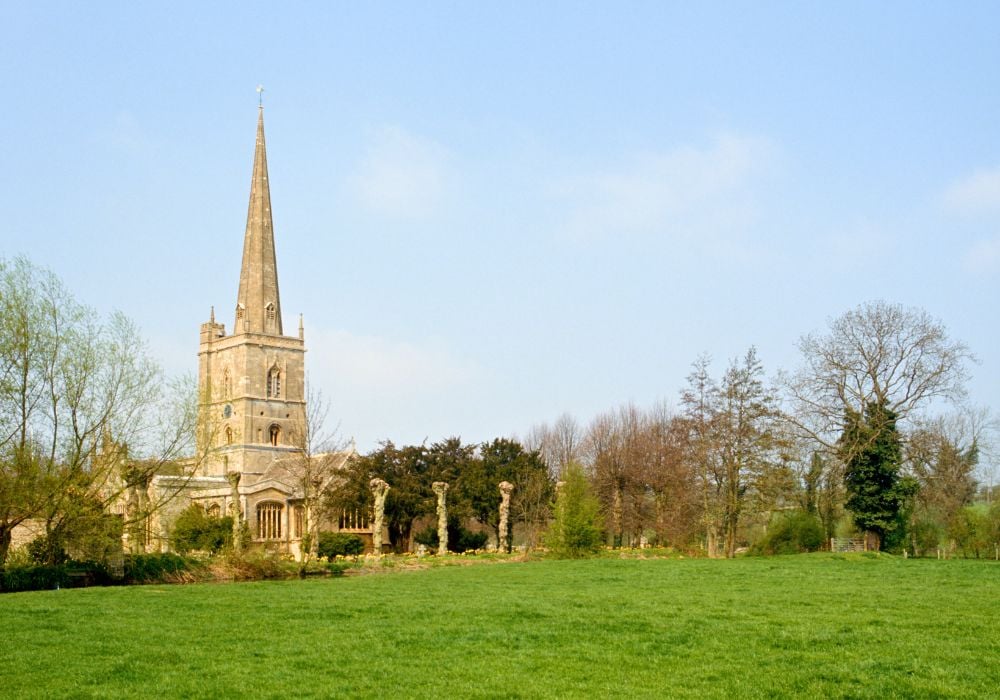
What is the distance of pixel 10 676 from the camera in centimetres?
1166

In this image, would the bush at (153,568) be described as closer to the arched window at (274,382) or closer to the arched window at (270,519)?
the arched window at (270,519)

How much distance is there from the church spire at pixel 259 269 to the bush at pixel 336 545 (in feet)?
103

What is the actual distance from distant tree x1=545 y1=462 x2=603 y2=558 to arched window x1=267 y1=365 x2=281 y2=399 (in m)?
46.0

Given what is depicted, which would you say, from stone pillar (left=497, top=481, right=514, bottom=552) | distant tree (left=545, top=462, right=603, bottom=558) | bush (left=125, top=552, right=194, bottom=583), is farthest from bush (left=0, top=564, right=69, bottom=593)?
stone pillar (left=497, top=481, right=514, bottom=552)

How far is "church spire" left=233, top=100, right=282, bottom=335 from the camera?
78.1 m

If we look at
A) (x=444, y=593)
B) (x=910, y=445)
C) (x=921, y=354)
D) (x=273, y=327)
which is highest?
(x=273, y=327)

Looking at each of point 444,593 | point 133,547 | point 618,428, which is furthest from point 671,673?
point 618,428

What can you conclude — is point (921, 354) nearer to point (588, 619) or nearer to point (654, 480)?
point (654, 480)

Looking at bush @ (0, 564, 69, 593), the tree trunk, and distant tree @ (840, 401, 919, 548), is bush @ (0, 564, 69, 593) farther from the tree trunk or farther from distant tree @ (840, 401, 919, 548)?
distant tree @ (840, 401, 919, 548)

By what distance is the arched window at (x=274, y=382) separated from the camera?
78188 mm

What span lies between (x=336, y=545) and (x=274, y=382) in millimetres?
31164

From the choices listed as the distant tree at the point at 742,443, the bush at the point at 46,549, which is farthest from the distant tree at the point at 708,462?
the bush at the point at 46,549

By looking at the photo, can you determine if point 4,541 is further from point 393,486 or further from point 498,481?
point 498,481

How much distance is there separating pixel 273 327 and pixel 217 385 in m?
6.56
